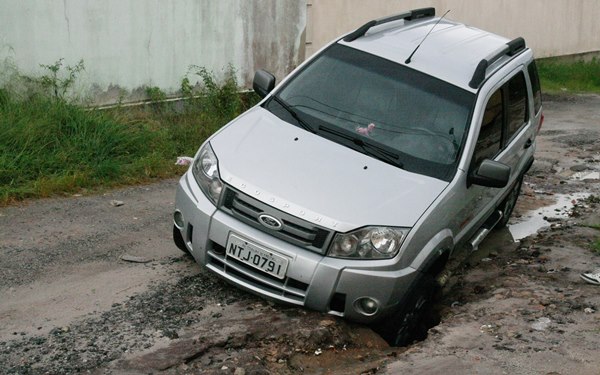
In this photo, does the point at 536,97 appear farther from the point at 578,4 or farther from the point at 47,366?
the point at 578,4

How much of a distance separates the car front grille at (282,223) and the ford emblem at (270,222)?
0.01 meters

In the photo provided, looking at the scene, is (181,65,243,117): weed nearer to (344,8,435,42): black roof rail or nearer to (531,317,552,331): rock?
(344,8,435,42): black roof rail

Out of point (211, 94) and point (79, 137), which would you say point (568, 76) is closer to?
point (211, 94)

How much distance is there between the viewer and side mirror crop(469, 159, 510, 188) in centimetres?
664

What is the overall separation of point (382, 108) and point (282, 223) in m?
1.55

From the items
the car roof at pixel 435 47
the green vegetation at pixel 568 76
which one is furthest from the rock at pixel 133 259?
the green vegetation at pixel 568 76

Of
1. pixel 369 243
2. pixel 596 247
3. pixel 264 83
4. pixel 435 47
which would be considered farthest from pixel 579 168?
pixel 369 243

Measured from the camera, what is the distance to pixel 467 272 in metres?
7.90

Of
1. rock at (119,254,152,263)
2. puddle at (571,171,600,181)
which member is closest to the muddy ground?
rock at (119,254,152,263)

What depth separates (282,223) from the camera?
6.03 m

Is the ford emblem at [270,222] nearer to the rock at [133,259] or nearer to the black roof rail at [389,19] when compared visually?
the rock at [133,259]

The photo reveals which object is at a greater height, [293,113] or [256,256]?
[293,113]

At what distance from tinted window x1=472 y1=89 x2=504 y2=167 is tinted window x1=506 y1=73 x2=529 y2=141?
0.88ft

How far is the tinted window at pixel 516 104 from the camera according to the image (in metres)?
7.94
